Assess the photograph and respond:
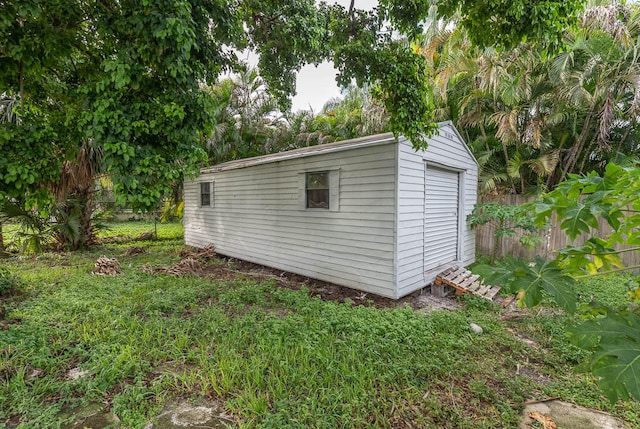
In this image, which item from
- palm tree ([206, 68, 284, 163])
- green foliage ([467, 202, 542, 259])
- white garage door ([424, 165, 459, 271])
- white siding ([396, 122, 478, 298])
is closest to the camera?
white siding ([396, 122, 478, 298])

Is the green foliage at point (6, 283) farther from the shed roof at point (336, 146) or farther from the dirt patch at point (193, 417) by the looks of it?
the shed roof at point (336, 146)

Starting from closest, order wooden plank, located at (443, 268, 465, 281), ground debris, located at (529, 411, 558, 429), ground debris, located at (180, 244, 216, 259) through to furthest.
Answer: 1. ground debris, located at (529, 411, 558, 429)
2. wooden plank, located at (443, 268, 465, 281)
3. ground debris, located at (180, 244, 216, 259)

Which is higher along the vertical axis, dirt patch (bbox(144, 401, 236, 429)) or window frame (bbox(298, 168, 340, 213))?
window frame (bbox(298, 168, 340, 213))

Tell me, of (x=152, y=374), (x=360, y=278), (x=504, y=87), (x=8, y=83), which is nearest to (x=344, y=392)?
(x=152, y=374)

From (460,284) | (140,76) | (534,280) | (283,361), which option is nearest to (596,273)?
(534,280)

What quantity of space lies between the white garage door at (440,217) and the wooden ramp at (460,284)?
1.01ft

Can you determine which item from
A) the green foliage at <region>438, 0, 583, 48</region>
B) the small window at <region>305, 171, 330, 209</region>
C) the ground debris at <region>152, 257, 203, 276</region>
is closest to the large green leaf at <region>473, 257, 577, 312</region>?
the green foliage at <region>438, 0, 583, 48</region>

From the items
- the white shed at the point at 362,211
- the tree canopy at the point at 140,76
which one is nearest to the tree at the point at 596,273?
the tree canopy at the point at 140,76

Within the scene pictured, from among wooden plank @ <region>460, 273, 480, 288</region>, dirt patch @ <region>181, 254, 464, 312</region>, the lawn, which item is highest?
wooden plank @ <region>460, 273, 480, 288</region>

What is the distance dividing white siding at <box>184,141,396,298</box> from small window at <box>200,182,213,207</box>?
0.31 meters

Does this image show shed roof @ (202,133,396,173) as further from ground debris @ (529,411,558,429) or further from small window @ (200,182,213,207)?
ground debris @ (529,411,558,429)

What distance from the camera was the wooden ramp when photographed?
4974 mm

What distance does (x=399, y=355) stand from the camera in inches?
120

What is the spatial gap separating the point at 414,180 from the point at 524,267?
3.83 metres
